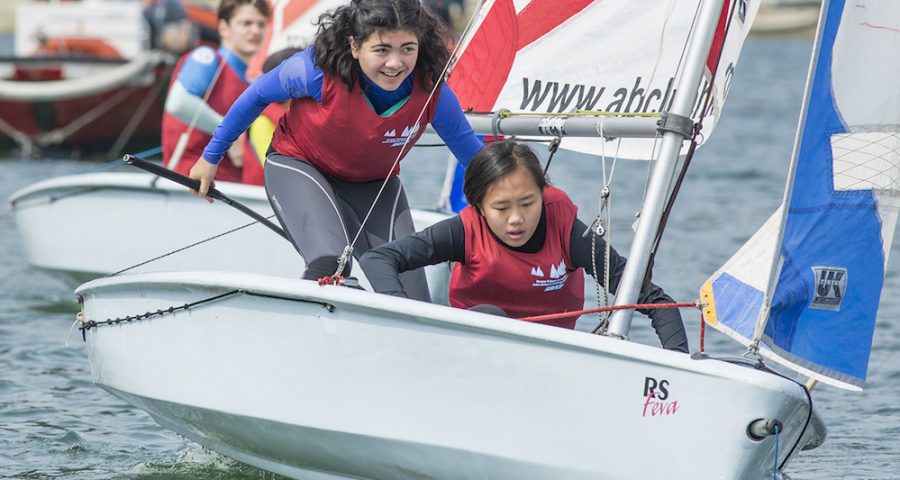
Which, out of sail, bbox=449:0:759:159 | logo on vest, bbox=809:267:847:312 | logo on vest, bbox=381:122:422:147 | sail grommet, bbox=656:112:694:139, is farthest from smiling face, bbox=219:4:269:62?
logo on vest, bbox=809:267:847:312

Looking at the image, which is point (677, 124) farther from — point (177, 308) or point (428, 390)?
point (177, 308)

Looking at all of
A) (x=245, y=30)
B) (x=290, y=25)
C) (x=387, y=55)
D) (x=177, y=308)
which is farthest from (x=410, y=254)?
(x=290, y=25)

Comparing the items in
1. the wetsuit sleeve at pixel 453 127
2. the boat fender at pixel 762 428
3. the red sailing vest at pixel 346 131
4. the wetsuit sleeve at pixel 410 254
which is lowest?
the boat fender at pixel 762 428

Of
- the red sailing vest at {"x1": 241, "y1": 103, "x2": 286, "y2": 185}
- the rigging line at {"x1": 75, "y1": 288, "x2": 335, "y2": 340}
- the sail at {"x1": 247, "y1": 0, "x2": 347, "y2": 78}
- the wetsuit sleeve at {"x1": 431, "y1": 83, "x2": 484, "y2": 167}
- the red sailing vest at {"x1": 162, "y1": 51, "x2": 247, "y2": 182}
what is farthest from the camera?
the sail at {"x1": 247, "y1": 0, "x2": 347, "y2": 78}

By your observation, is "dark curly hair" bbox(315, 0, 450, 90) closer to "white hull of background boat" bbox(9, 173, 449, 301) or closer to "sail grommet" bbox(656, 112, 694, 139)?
"sail grommet" bbox(656, 112, 694, 139)

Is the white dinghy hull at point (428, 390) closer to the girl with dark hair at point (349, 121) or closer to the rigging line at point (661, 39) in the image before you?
the girl with dark hair at point (349, 121)

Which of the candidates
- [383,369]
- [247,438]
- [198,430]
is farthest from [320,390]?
[198,430]

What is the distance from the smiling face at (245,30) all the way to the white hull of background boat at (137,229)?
29.5 inches

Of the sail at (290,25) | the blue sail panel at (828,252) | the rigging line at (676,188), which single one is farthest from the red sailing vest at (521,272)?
the sail at (290,25)

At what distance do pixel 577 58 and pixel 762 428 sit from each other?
2043 millimetres

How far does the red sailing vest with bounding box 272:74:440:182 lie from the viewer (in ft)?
12.6

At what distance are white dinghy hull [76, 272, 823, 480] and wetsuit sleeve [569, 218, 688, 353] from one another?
39 cm

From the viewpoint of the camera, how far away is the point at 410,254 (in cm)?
359

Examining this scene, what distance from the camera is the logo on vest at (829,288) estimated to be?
3.28 m
